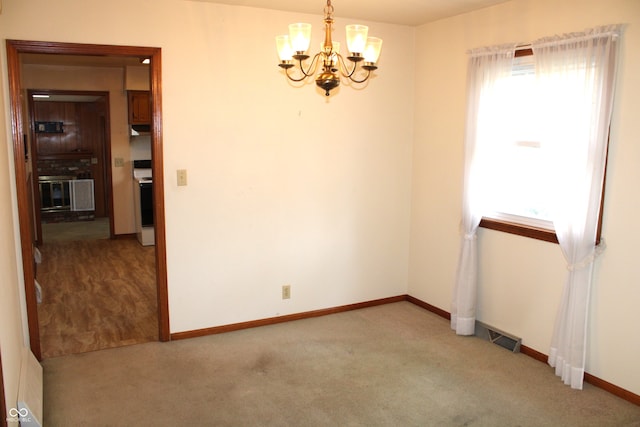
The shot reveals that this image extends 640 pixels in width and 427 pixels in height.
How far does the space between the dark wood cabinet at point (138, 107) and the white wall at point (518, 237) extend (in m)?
4.30

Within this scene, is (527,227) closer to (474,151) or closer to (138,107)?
(474,151)

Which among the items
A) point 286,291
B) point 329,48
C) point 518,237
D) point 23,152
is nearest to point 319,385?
point 286,291

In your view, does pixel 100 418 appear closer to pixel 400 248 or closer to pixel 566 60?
pixel 400 248

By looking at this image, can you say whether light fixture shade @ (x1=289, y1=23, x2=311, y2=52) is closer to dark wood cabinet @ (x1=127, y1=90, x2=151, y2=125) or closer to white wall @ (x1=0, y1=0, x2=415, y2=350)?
white wall @ (x1=0, y1=0, x2=415, y2=350)

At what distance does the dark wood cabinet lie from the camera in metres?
7.34

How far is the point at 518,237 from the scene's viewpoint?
3840 millimetres

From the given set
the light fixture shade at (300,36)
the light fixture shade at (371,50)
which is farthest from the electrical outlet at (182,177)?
the light fixture shade at (371,50)

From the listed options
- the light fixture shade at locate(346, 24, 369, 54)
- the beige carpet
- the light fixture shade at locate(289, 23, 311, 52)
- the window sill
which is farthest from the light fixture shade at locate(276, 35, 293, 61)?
the window sill

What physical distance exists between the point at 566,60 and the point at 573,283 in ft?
4.69

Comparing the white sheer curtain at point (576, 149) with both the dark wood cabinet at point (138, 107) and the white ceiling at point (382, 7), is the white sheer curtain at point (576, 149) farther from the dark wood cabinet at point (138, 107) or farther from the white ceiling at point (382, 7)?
the dark wood cabinet at point (138, 107)

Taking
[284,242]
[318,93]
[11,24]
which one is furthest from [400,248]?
[11,24]

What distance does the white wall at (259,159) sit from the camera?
375 centimetres

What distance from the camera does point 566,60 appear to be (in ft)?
10.9

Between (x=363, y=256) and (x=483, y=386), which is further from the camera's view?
(x=363, y=256)
